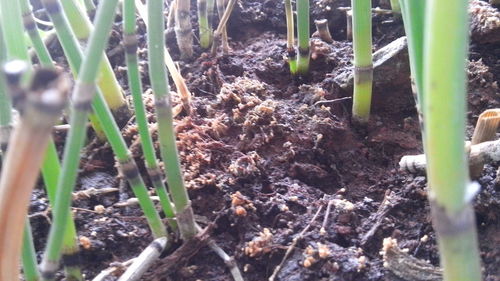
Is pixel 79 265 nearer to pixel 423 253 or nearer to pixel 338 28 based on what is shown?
pixel 423 253

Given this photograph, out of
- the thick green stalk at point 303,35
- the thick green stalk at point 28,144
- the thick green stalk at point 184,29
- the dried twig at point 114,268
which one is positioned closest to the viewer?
the thick green stalk at point 28,144

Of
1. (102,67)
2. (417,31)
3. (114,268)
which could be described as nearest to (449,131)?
(417,31)

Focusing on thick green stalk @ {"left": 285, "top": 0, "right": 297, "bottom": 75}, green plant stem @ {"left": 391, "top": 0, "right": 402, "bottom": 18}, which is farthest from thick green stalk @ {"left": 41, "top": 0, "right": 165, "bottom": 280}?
green plant stem @ {"left": 391, "top": 0, "right": 402, "bottom": 18}

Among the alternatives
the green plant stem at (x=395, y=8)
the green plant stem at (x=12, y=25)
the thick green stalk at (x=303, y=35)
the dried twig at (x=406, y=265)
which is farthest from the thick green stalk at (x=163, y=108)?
the green plant stem at (x=395, y=8)

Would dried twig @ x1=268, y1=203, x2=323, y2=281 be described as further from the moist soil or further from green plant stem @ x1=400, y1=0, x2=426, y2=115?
green plant stem @ x1=400, y1=0, x2=426, y2=115

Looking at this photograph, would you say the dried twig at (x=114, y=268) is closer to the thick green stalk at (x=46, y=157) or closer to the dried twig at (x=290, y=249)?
the thick green stalk at (x=46, y=157)

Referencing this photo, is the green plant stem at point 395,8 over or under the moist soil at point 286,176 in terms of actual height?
over
